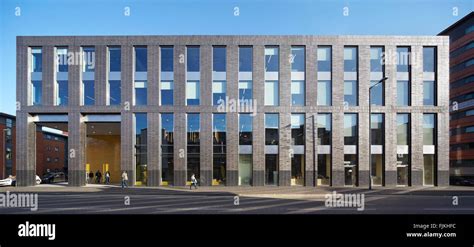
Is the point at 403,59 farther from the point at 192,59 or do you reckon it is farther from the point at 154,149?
the point at 154,149

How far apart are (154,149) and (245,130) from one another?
9403 mm

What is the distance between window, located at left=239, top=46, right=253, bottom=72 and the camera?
3055 cm

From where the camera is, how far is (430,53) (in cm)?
3083

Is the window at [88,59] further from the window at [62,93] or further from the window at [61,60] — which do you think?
the window at [62,93]

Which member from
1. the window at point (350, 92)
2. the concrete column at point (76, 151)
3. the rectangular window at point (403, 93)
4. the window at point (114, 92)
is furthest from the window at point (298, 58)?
the concrete column at point (76, 151)

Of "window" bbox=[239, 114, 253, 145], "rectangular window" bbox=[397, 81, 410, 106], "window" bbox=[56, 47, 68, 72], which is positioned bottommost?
"window" bbox=[239, 114, 253, 145]

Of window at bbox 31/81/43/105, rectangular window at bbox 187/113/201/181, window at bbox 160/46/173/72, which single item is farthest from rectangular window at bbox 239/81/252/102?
window at bbox 31/81/43/105

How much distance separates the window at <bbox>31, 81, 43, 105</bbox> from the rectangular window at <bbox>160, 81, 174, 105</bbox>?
12287 millimetres

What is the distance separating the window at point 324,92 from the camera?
1204 inches

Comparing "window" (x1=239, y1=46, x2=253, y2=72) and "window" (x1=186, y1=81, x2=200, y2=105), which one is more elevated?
"window" (x1=239, y1=46, x2=253, y2=72)

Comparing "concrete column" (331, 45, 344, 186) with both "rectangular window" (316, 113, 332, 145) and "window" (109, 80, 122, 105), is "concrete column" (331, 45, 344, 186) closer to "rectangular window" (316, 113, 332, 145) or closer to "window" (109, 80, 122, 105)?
"rectangular window" (316, 113, 332, 145)

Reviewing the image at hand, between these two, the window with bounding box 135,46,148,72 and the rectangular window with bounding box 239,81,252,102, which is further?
the window with bounding box 135,46,148,72

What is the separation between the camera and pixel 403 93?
30719mm

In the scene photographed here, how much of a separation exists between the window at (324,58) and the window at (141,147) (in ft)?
61.9
